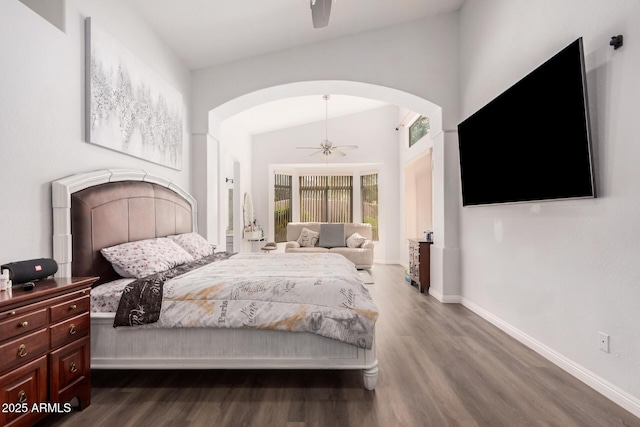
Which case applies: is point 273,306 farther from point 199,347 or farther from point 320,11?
point 320,11

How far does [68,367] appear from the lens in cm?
174

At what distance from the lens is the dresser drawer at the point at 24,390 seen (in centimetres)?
140

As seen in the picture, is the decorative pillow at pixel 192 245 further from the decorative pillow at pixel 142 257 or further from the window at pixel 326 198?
the window at pixel 326 198

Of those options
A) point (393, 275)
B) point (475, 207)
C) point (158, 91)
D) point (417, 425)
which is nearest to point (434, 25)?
point (475, 207)

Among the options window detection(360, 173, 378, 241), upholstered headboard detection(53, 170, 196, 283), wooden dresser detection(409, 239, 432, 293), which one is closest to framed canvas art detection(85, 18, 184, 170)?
upholstered headboard detection(53, 170, 196, 283)

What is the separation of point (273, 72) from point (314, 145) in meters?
3.64

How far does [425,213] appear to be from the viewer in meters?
6.32

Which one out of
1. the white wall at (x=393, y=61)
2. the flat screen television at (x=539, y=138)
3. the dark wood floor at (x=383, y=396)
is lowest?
the dark wood floor at (x=383, y=396)

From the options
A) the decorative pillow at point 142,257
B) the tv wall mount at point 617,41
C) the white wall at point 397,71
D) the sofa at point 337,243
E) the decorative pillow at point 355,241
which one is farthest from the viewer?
the decorative pillow at point 355,241

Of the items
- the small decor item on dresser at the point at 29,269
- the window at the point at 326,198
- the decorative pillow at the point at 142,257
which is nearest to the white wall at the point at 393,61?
the decorative pillow at the point at 142,257

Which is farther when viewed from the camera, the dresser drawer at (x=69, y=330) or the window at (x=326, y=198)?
the window at (x=326, y=198)

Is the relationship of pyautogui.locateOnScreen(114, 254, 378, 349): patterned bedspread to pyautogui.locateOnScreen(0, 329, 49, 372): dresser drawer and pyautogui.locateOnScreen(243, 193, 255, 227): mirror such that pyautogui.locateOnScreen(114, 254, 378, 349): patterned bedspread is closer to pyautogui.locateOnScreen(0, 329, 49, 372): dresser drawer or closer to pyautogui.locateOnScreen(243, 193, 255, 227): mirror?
pyautogui.locateOnScreen(0, 329, 49, 372): dresser drawer

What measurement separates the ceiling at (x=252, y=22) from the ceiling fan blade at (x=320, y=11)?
832mm

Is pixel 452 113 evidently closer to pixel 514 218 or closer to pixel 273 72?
pixel 514 218
